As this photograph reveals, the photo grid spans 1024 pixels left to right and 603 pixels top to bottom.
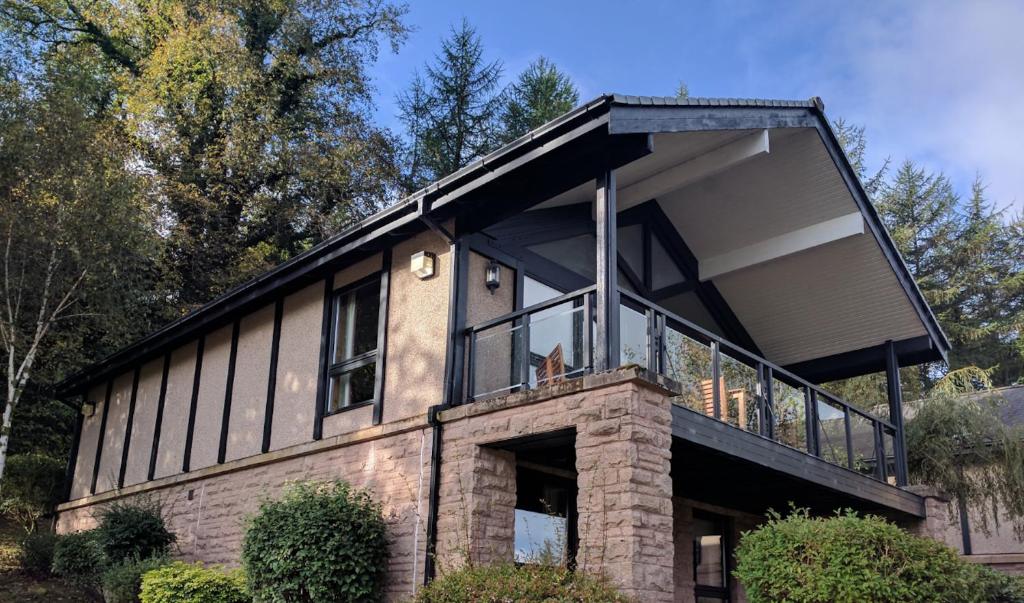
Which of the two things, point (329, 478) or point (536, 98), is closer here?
point (329, 478)

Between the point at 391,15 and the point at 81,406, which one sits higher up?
the point at 391,15

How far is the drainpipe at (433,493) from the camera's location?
813 cm

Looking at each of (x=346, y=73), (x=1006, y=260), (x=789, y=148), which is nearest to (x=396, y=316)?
(x=789, y=148)

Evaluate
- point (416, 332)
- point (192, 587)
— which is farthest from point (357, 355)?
point (192, 587)

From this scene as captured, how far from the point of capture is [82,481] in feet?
50.6

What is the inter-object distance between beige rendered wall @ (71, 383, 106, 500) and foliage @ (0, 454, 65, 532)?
202 cm

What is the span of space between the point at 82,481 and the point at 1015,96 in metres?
26.4

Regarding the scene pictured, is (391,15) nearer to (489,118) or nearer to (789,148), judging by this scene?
(489,118)

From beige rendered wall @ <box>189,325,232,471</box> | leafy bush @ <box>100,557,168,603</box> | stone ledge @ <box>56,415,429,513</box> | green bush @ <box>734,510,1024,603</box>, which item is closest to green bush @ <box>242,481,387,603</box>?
stone ledge @ <box>56,415,429,513</box>

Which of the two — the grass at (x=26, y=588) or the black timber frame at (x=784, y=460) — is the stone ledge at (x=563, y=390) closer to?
the black timber frame at (x=784, y=460)

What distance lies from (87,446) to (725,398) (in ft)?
38.7

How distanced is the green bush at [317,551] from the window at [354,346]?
1.56 metres

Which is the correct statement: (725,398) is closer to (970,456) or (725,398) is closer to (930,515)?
(930,515)

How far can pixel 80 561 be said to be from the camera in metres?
11.8
